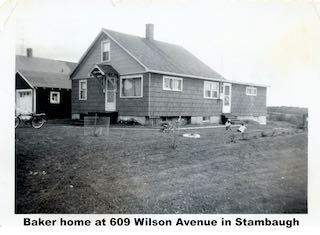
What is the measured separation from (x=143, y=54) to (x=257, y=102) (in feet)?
12.2

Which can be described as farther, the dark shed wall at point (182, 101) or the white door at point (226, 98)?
the white door at point (226, 98)

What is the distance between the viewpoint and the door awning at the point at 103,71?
1135 cm

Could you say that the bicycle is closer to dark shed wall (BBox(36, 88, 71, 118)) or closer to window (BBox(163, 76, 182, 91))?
dark shed wall (BBox(36, 88, 71, 118))

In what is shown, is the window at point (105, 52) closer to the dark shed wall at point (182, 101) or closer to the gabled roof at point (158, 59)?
the gabled roof at point (158, 59)

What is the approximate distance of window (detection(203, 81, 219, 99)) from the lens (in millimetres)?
12500

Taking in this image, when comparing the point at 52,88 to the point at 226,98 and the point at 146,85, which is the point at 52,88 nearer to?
the point at 146,85

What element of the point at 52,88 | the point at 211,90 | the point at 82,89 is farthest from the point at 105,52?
the point at 211,90

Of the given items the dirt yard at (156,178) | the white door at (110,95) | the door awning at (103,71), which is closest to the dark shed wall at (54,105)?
the white door at (110,95)

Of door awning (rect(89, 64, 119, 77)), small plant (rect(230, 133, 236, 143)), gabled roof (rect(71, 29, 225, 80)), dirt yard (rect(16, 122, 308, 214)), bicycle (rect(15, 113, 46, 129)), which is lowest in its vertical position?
dirt yard (rect(16, 122, 308, 214))

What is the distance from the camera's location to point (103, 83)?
12.0 metres

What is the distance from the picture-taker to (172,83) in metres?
11.4

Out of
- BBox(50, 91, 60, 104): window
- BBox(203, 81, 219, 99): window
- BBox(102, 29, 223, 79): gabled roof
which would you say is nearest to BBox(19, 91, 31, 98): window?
BBox(102, 29, 223, 79): gabled roof

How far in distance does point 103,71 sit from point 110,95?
3.24 ft

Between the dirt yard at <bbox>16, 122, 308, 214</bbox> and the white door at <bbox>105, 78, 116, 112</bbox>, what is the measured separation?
17.7 ft
